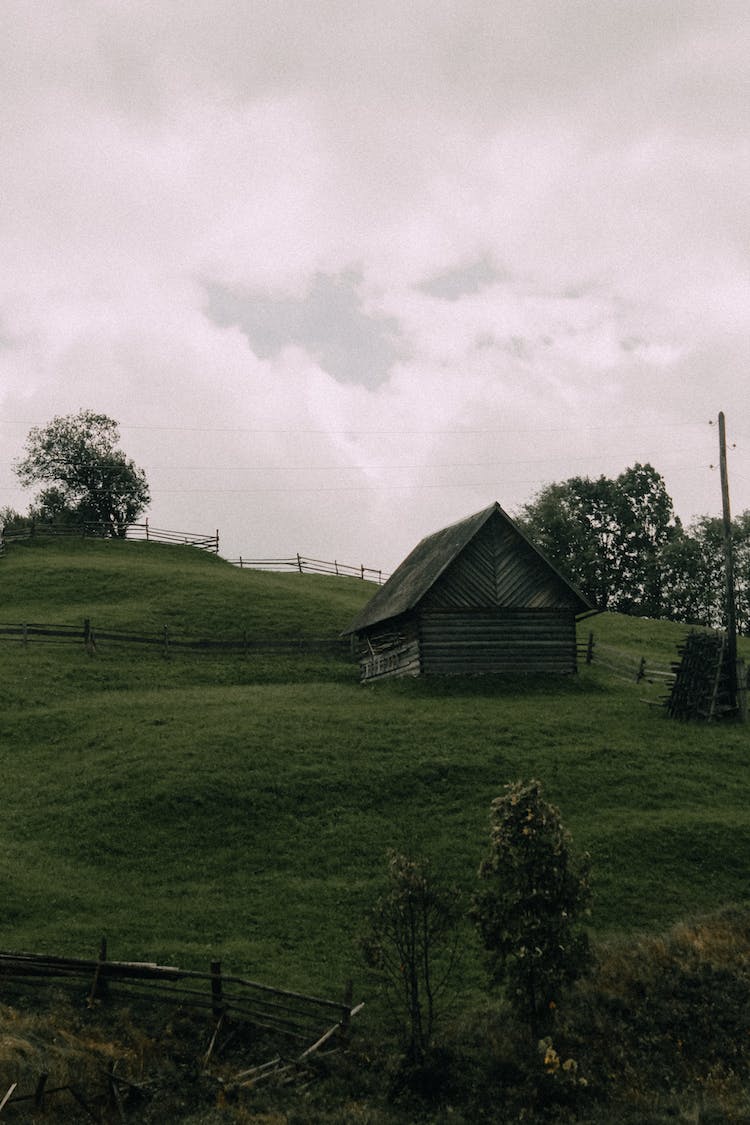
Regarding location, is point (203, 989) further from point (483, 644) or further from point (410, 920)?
point (483, 644)

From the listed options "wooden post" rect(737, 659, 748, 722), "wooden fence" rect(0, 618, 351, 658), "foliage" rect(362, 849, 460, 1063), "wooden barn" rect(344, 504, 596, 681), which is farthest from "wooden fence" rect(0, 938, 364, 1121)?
"wooden fence" rect(0, 618, 351, 658)

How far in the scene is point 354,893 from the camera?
896 inches

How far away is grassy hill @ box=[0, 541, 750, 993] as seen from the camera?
21609 mm

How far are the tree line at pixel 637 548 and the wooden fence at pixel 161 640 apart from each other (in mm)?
36541

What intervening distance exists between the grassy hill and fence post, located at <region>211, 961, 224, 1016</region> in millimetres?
1982

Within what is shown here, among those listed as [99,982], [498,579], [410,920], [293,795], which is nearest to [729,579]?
[498,579]

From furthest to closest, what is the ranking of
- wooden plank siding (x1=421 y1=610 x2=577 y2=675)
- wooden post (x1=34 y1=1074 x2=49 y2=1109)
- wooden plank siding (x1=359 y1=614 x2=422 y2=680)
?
wooden plank siding (x1=359 y1=614 x2=422 y2=680), wooden plank siding (x1=421 y1=610 x2=577 y2=675), wooden post (x1=34 y1=1074 x2=49 y2=1109)

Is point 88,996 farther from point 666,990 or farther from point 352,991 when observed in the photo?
point 666,990

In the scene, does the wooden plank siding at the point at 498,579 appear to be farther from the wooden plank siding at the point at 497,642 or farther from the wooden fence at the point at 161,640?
the wooden fence at the point at 161,640

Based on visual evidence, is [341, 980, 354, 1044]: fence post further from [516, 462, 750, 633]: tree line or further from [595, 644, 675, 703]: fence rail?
[516, 462, 750, 633]: tree line

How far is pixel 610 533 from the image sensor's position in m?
86.6

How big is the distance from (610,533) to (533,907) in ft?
237

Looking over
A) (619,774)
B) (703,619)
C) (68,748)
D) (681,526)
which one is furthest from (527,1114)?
(681,526)

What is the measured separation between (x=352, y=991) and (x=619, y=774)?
13.7m
